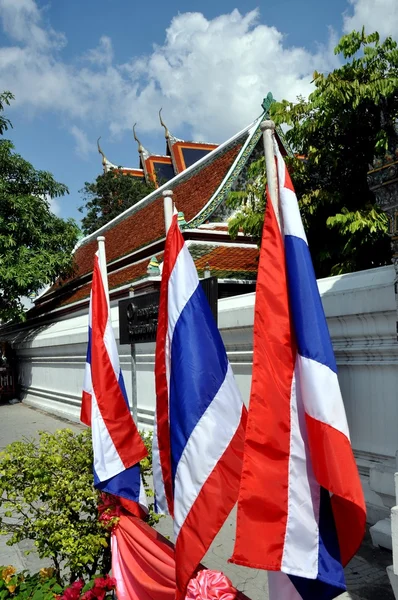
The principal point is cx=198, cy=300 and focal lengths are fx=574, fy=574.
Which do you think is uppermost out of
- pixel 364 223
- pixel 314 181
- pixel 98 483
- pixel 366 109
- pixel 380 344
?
pixel 366 109

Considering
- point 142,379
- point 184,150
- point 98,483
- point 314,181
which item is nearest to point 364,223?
point 314,181

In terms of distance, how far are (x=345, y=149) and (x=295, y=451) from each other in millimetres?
6560

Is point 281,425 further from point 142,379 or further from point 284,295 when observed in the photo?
point 142,379

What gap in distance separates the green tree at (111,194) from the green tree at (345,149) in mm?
14977

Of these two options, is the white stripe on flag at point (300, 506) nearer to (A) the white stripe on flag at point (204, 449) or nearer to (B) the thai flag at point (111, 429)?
(A) the white stripe on flag at point (204, 449)

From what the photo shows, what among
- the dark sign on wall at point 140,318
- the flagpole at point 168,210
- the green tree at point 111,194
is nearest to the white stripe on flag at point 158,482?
the flagpole at point 168,210

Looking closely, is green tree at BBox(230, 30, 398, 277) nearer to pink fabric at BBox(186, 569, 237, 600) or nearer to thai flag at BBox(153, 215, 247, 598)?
thai flag at BBox(153, 215, 247, 598)

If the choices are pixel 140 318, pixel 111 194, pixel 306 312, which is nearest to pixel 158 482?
pixel 306 312

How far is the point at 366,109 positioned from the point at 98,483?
6274 millimetres

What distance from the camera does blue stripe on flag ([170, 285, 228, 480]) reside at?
104 inches

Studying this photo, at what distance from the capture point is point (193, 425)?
2613 mm

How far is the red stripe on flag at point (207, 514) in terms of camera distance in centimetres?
242

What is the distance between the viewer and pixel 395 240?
8.31 ft

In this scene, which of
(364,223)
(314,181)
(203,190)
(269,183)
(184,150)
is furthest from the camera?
(184,150)
